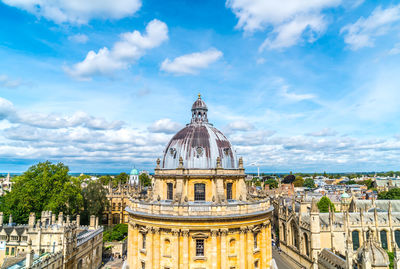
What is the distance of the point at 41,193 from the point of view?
47938 millimetres

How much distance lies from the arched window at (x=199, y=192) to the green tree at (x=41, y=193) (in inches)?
1070

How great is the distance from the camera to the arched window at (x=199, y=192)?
33062mm

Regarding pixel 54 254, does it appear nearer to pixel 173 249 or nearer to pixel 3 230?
pixel 3 230

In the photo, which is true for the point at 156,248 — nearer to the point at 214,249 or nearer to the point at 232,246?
the point at 214,249

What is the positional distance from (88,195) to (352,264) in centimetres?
5439

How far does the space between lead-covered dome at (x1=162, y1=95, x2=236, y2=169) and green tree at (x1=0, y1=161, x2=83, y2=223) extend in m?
23.2

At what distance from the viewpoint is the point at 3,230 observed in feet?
121

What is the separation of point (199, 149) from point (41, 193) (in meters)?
30.6

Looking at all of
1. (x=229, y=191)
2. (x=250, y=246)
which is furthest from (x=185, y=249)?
(x=229, y=191)

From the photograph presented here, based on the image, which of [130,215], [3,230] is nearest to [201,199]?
[130,215]

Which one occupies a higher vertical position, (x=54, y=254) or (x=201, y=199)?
(x=201, y=199)

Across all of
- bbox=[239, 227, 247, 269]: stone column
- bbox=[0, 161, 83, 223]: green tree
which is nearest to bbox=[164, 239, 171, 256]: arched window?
bbox=[239, 227, 247, 269]: stone column

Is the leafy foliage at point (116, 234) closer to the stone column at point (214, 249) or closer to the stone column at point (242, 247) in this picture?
the stone column at point (214, 249)

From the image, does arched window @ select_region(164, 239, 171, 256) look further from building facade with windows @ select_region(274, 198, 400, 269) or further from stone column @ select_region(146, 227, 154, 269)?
building facade with windows @ select_region(274, 198, 400, 269)
